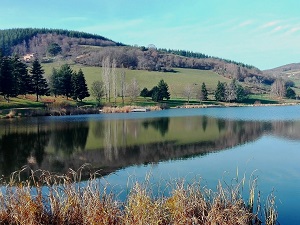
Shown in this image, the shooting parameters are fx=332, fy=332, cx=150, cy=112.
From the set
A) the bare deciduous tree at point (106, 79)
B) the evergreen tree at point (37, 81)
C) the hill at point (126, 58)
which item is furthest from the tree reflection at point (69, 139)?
the hill at point (126, 58)

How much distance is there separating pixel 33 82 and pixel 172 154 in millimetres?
53760

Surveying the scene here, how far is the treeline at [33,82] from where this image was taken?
59.5 m

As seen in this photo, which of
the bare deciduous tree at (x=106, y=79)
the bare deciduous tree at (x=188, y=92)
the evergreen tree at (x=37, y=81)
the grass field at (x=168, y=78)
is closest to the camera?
the evergreen tree at (x=37, y=81)

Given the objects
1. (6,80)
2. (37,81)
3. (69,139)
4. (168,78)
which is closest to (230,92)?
(168,78)

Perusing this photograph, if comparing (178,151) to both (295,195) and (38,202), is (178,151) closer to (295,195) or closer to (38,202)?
(295,195)

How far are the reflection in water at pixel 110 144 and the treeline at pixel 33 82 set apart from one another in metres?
25.3

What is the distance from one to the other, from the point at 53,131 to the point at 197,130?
1608 centimetres

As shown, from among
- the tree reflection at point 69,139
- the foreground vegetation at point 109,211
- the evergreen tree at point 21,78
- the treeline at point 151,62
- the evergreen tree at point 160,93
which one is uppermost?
the treeline at point 151,62

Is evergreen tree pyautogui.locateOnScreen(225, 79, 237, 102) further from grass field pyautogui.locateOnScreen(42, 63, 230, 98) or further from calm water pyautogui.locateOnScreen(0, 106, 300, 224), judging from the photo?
calm water pyautogui.locateOnScreen(0, 106, 300, 224)

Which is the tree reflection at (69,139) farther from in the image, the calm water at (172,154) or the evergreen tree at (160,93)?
the evergreen tree at (160,93)

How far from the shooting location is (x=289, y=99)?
12625cm

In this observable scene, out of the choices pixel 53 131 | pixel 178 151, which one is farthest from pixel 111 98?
pixel 178 151

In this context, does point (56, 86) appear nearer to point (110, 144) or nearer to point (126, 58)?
point (110, 144)

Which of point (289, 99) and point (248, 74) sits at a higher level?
point (248, 74)
